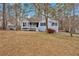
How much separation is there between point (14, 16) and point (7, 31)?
0.19 meters

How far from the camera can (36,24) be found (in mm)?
3982

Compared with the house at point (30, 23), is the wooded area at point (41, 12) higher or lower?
higher

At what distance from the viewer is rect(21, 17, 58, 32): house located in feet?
13.1

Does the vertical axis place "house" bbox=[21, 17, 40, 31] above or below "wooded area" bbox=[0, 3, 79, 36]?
below

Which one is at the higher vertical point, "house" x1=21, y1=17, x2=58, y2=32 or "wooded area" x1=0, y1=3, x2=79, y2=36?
"wooded area" x1=0, y1=3, x2=79, y2=36

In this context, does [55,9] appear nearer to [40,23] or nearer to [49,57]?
[40,23]

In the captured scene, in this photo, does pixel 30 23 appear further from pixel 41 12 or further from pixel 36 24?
pixel 41 12

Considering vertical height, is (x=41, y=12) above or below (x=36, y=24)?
above

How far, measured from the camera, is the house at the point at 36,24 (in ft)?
13.1

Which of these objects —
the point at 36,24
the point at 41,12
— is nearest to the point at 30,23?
the point at 36,24

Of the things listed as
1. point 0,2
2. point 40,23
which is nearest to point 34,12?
point 40,23

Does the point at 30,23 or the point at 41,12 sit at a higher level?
the point at 41,12

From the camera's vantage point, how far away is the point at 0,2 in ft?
13.1

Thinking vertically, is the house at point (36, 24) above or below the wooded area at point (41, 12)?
below
